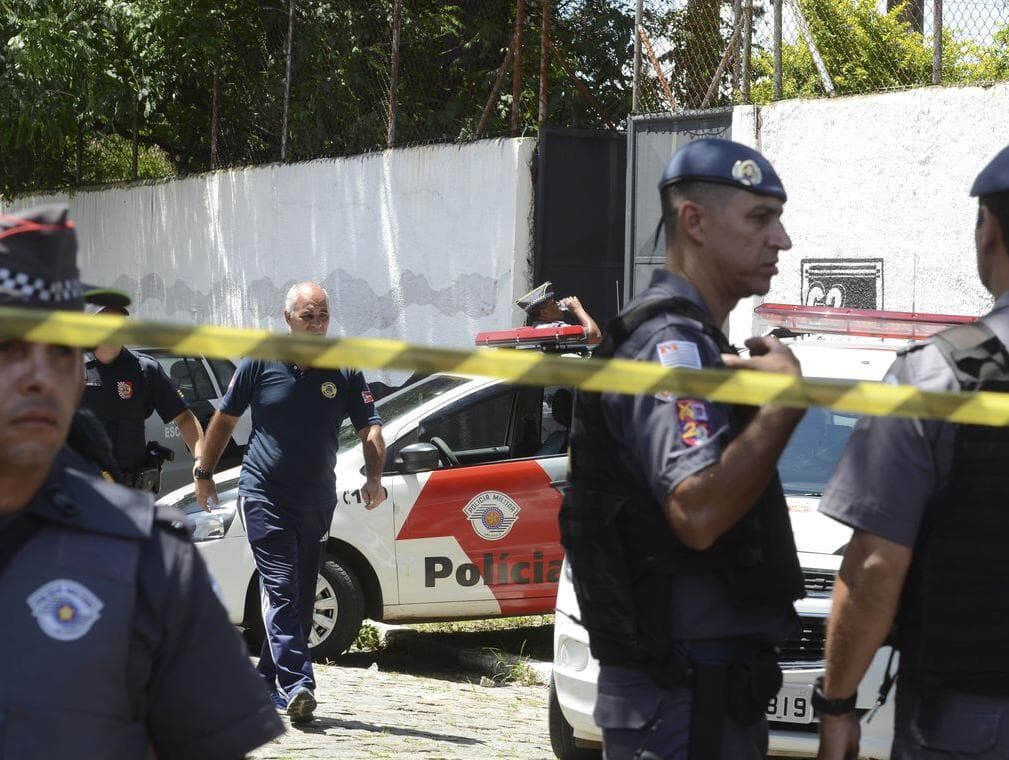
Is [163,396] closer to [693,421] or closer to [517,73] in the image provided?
[693,421]

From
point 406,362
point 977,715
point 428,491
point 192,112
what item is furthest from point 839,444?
point 192,112

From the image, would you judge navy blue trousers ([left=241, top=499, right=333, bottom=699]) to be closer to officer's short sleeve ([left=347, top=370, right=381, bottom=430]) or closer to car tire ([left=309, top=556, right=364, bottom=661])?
officer's short sleeve ([left=347, top=370, right=381, bottom=430])

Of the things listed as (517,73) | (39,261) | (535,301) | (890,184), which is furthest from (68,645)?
(517,73)

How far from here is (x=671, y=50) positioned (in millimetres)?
12781

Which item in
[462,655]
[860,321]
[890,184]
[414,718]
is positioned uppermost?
[890,184]

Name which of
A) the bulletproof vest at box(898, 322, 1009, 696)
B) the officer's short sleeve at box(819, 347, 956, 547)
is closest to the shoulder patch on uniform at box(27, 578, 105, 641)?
the officer's short sleeve at box(819, 347, 956, 547)

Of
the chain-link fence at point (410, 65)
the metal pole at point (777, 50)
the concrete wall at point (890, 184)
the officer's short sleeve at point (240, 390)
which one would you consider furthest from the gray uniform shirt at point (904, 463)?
the metal pole at point (777, 50)

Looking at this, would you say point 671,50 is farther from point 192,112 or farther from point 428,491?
point 192,112

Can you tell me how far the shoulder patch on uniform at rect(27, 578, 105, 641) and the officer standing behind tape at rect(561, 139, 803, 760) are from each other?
47.0 inches

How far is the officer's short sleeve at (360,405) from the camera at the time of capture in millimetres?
7062

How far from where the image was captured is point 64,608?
179cm

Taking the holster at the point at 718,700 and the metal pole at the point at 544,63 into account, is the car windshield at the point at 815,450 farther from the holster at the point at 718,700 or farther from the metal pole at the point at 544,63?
the metal pole at the point at 544,63

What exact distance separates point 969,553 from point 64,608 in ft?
5.38

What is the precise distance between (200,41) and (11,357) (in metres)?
15.2
